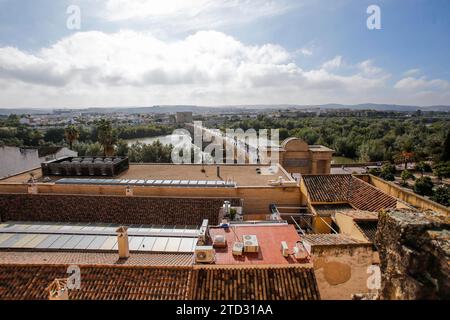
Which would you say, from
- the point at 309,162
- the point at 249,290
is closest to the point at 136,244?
the point at 249,290

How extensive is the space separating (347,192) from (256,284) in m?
9.01

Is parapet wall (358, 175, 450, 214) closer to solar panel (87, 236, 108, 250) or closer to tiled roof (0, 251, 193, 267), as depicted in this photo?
tiled roof (0, 251, 193, 267)

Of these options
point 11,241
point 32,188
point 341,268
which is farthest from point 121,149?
point 341,268

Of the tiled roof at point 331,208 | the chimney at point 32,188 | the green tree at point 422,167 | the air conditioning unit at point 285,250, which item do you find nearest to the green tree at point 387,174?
the green tree at point 422,167

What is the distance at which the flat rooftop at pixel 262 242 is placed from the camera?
314 inches

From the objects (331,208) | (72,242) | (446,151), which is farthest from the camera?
(446,151)

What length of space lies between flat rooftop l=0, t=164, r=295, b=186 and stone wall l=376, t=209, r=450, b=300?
38.9 ft

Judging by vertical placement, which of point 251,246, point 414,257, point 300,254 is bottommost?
point 300,254

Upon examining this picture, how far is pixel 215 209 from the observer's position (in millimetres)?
13406

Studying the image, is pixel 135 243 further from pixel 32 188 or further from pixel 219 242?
pixel 32 188

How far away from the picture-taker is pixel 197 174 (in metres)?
17.9

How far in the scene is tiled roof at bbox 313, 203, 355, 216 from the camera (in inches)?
504

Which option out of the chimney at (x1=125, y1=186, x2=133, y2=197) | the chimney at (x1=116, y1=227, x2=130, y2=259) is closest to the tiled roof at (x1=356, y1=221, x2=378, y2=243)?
the chimney at (x1=116, y1=227, x2=130, y2=259)

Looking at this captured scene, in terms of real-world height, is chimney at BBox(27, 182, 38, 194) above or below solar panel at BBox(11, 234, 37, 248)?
above
